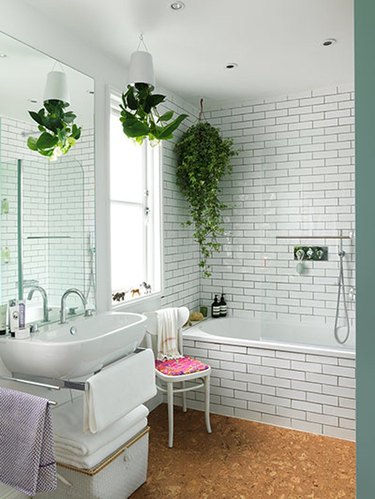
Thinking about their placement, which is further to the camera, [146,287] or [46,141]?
[146,287]

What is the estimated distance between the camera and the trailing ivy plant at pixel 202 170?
387 cm

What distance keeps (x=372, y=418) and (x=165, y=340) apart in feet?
8.79

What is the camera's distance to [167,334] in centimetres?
337

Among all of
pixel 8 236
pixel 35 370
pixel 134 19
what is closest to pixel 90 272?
pixel 8 236

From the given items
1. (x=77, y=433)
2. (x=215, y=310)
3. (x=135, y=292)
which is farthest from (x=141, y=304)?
(x=77, y=433)

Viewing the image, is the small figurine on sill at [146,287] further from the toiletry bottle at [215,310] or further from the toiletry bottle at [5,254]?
the toiletry bottle at [5,254]

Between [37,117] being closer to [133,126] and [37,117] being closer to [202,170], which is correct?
[133,126]

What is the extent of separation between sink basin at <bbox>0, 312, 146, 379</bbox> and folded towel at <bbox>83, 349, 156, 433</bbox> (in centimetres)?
8

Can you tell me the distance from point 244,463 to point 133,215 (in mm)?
2129

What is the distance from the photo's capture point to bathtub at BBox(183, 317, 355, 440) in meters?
3.08

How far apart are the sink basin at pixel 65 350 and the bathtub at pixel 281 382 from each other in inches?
47.3

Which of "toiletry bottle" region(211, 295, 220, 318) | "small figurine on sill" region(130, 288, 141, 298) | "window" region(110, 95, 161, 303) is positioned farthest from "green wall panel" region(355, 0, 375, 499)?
"toiletry bottle" region(211, 295, 220, 318)

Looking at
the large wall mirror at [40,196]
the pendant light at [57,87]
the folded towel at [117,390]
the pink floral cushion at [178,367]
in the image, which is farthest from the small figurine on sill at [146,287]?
the pendant light at [57,87]

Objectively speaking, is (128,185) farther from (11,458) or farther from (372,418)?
(372,418)
